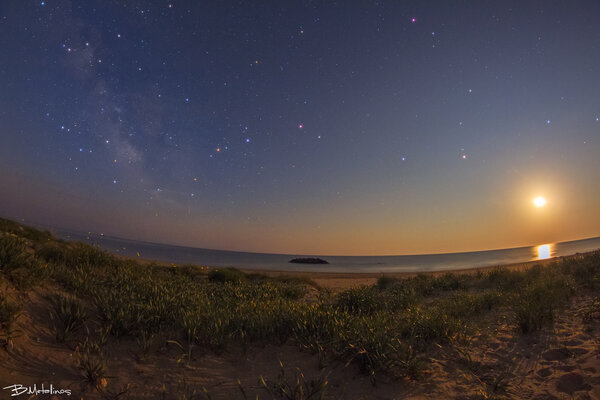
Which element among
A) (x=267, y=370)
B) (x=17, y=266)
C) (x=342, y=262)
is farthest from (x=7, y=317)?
(x=342, y=262)

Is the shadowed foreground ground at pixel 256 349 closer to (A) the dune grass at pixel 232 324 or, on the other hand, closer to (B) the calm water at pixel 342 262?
(A) the dune grass at pixel 232 324

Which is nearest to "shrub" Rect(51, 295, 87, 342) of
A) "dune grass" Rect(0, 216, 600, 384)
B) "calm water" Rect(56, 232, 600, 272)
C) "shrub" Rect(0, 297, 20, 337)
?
"dune grass" Rect(0, 216, 600, 384)

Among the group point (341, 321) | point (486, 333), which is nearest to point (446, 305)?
point (486, 333)

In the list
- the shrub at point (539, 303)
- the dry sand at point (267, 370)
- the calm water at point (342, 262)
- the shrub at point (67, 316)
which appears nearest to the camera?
the dry sand at point (267, 370)

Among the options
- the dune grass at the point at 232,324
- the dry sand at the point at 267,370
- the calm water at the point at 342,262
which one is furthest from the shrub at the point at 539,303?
the calm water at the point at 342,262

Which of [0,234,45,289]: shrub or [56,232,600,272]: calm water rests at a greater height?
[0,234,45,289]: shrub

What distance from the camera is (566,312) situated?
5543 millimetres

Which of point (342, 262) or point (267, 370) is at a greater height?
point (267, 370)

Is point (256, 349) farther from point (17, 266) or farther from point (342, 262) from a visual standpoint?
point (342, 262)

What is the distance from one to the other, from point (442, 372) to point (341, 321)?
1.44 meters

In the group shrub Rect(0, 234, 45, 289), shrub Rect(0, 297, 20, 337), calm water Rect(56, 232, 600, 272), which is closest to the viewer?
shrub Rect(0, 297, 20, 337)

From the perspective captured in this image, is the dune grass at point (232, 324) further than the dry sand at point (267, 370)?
Yes

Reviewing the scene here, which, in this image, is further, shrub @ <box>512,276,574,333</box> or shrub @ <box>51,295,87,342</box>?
shrub @ <box>512,276,574,333</box>

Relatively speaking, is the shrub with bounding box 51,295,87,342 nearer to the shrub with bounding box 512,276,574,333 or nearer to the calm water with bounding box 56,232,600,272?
the shrub with bounding box 512,276,574,333
